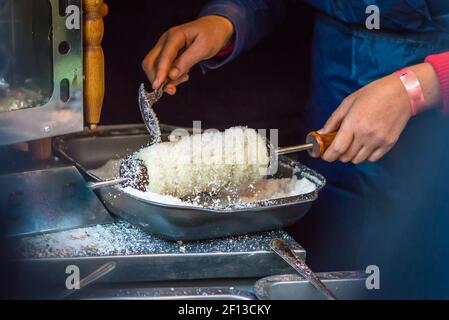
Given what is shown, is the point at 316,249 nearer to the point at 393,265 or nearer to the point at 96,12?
the point at 393,265

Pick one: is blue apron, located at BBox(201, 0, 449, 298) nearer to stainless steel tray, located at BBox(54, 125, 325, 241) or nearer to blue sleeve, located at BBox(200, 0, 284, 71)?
blue sleeve, located at BBox(200, 0, 284, 71)

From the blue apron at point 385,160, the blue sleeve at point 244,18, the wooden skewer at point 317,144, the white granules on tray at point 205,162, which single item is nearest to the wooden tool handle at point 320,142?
the wooden skewer at point 317,144

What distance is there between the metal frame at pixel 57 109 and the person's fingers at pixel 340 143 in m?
0.53

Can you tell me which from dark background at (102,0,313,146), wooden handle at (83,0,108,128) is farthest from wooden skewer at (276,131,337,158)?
dark background at (102,0,313,146)

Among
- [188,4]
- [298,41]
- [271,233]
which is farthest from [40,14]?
[298,41]

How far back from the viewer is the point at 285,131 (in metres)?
2.62

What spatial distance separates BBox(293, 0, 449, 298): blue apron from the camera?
67.5 inches

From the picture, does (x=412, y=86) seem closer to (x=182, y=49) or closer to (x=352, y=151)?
(x=352, y=151)

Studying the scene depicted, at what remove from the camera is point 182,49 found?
178cm

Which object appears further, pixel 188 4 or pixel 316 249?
pixel 188 4

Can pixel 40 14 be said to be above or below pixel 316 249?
above

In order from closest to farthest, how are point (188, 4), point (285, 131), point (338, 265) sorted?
point (338, 265)
point (188, 4)
point (285, 131)

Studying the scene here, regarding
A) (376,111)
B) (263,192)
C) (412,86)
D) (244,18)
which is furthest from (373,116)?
(244,18)

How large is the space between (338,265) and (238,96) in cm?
79
